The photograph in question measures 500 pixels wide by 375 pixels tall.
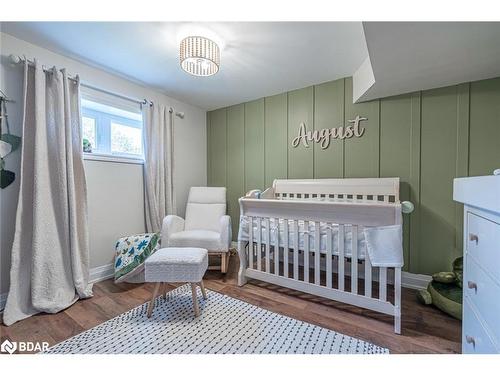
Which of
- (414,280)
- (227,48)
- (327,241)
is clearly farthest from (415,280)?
Answer: (227,48)

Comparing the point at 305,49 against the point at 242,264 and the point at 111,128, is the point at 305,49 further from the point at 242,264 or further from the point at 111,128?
the point at 111,128

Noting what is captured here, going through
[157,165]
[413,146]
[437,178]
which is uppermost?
[413,146]

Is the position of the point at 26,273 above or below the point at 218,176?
below

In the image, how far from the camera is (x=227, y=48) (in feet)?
5.44

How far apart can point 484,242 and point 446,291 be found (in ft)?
4.04

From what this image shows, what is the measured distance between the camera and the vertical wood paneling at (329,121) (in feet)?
7.22

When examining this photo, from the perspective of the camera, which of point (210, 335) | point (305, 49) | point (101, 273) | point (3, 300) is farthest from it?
point (101, 273)

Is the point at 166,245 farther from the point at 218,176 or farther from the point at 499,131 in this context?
the point at 499,131

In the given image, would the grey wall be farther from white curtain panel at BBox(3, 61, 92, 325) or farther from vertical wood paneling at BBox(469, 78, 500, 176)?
vertical wood paneling at BBox(469, 78, 500, 176)

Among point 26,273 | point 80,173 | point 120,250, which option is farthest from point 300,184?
point 26,273

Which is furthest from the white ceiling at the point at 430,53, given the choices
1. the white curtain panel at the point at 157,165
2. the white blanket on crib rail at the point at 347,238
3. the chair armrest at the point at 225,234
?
the white curtain panel at the point at 157,165

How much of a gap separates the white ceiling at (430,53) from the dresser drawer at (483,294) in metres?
1.12
